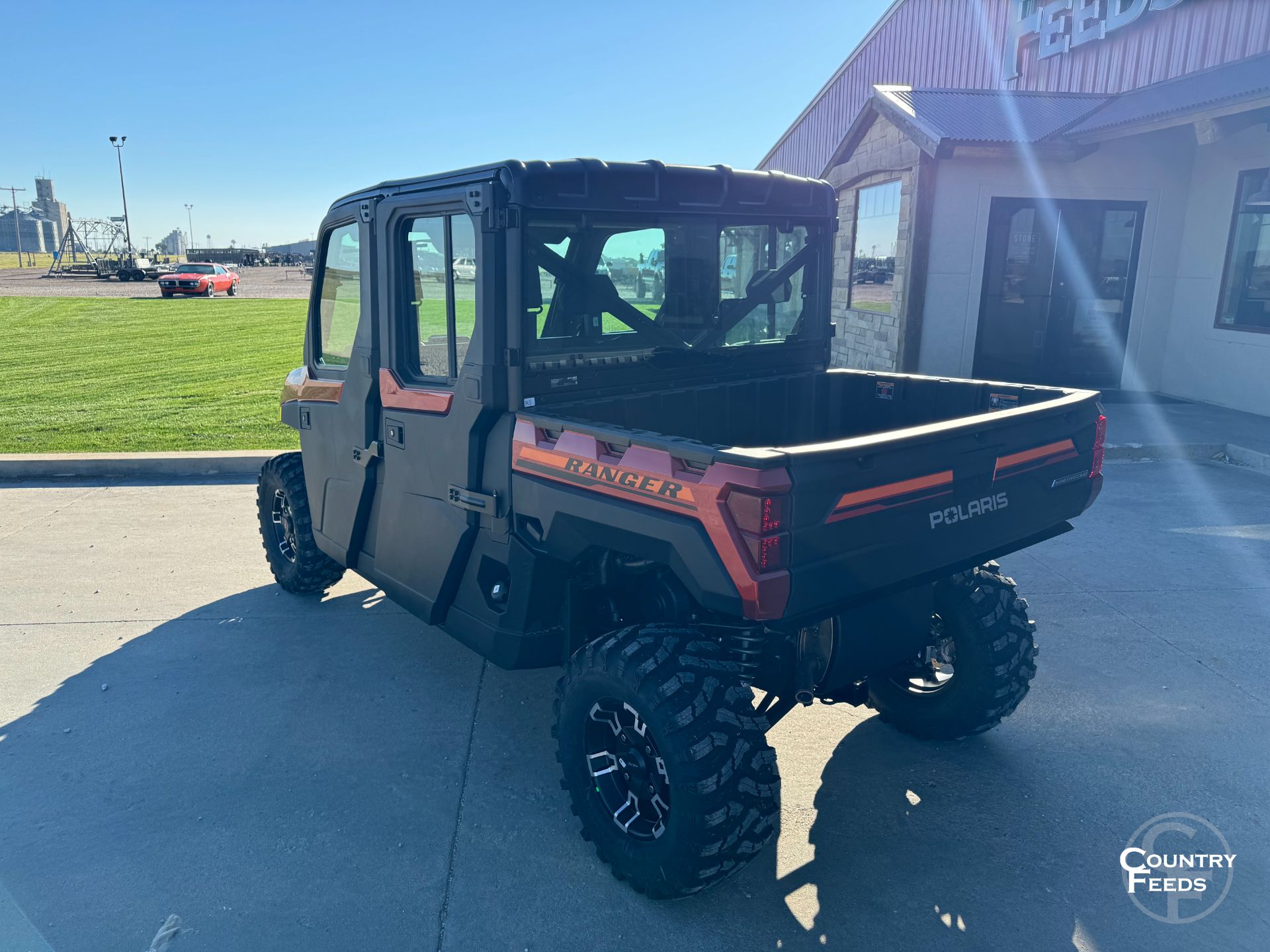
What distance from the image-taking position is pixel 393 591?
14.2ft

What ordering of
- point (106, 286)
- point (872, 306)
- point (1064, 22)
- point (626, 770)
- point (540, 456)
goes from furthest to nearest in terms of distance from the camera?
point (106, 286)
point (1064, 22)
point (872, 306)
point (540, 456)
point (626, 770)

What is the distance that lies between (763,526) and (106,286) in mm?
49242

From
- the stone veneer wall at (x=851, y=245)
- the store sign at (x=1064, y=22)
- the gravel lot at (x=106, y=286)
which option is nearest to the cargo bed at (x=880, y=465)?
the stone veneer wall at (x=851, y=245)

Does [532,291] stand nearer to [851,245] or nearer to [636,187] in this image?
[636,187]

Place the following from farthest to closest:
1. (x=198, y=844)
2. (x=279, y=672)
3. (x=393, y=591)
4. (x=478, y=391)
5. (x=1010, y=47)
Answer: (x=1010, y=47) < (x=279, y=672) < (x=393, y=591) < (x=478, y=391) < (x=198, y=844)

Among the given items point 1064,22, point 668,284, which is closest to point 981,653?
point 668,284

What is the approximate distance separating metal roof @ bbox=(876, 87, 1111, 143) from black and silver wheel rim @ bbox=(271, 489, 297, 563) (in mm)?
8697

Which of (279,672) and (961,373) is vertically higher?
(961,373)

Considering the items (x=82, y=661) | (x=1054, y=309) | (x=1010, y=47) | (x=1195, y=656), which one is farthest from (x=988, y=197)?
(x=82, y=661)

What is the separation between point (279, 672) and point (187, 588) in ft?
5.18

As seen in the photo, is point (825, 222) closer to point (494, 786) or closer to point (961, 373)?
point (494, 786)

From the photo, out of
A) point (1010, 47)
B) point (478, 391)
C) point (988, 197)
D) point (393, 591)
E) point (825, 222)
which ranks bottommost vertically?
point (393, 591)

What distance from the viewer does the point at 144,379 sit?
44.7 feet

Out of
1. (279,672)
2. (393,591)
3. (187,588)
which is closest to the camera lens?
(393,591)
